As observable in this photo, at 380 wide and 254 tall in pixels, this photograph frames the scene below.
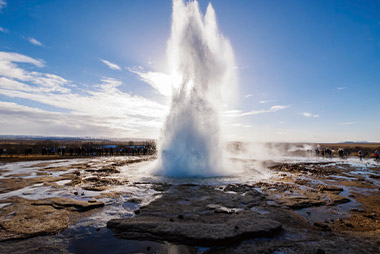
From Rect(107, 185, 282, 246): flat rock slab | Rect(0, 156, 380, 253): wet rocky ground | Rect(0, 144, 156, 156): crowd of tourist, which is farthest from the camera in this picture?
Rect(0, 144, 156, 156): crowd of tourist

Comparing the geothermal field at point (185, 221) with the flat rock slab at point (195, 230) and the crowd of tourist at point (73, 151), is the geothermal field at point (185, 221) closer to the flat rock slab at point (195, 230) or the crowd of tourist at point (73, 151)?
the flat rock slab at point (195, 230)

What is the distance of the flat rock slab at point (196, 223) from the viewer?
17.9ft

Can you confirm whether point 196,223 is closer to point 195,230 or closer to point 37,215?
point 195,230

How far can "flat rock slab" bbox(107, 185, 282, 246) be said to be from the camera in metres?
5.45

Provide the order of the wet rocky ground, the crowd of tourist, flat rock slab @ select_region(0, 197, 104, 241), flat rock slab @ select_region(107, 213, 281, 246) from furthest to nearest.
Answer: the crowd of tourist < flat rock slab @ select_region(0, 197, 104, 241) < flat rock slab @ select_region(107, 213, 281, 246) < the wet rocky ground

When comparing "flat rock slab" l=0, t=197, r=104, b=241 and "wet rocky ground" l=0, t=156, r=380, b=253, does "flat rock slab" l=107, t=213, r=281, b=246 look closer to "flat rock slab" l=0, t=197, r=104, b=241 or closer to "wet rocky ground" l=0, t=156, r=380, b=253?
"wet rocky ground" l=0, t=156, r=380, b=253

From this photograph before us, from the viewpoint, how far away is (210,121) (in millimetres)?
19609

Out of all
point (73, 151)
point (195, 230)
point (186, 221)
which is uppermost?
point (73, 151)

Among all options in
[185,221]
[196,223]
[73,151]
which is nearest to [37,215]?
[185,221]

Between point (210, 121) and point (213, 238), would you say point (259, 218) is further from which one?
point (210, 121)

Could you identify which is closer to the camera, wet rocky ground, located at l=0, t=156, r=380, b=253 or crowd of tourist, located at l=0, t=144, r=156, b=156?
wet rocky ground, located at l=0, t=156, r=380, b=253

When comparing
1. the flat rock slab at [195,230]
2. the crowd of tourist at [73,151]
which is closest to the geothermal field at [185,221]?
the flat rock slab at [195,230]

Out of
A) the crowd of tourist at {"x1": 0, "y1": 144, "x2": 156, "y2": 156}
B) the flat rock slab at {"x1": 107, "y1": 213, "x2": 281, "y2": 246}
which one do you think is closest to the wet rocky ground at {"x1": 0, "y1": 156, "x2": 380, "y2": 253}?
the flat rock slab at {"x1": 107, "y1": 213, "x2": 281, "y2": 246}

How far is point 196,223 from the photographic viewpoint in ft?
20.8
